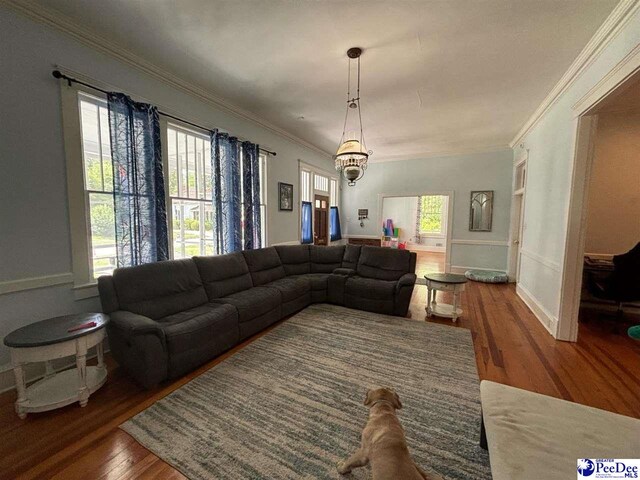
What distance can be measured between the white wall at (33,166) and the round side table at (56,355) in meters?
0.40

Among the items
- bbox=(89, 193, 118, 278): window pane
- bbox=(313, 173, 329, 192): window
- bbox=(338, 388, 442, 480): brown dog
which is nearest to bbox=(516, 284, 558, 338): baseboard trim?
bbox=(338, 388, 442, 480): brown dog

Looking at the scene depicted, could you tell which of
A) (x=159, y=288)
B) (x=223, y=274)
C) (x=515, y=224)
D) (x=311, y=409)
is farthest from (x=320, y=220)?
(x=311, y=409)

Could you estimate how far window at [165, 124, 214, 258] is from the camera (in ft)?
10.7

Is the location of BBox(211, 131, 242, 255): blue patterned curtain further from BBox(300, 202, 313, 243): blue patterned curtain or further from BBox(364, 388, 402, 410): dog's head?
BBox(364, 388, 402, 410): dog's head

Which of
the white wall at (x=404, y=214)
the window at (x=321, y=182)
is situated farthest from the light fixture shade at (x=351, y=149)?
the white wall at (x=404, y=214)

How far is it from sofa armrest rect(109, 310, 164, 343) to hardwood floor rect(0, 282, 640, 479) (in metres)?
0.52

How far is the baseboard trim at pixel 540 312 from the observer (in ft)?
10.4

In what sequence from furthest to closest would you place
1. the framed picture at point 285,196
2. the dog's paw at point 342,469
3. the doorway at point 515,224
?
the doorway at point 515,224 < the framed picture at point 285,196 < the dog's paw at point 342,469

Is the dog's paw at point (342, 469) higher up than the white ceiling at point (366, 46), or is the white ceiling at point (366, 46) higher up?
the white ceiling at point (366, 46)

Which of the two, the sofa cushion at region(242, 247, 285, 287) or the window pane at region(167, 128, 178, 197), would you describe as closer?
the window pane at region(167, 128, 178, 197)

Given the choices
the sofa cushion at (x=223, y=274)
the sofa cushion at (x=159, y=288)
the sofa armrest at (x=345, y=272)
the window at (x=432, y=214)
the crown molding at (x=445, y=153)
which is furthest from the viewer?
the window at (x=432, y=214)

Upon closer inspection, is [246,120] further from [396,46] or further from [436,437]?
[436,437]

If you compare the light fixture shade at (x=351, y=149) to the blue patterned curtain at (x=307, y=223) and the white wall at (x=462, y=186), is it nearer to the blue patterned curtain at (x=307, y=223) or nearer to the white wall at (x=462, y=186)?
the blue patterned curtain at (x=307, y=223)

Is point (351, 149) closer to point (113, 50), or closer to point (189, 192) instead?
point (189, 192)
